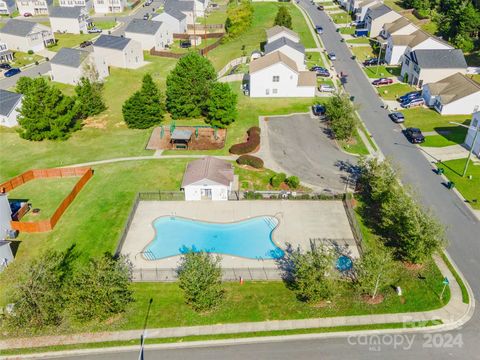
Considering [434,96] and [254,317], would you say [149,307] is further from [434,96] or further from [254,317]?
[434,96]

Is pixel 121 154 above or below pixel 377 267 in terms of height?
below

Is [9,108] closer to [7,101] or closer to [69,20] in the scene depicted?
[7,101]

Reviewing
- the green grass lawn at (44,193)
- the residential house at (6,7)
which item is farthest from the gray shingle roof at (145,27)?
the residential house at (6,7)

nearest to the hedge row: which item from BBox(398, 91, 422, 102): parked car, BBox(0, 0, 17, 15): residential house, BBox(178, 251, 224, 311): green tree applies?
BBox(178, 251, 224, 311): green tree

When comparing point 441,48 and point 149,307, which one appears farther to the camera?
point 441,48

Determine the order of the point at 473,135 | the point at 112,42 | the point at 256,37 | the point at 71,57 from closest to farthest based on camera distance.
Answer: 1. the point at 473,135
2. the point at 71,57
3. the point at 112,42
4. the point at 256,37

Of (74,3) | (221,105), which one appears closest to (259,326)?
(221,105)

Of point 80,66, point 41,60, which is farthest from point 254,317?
point 41,60
